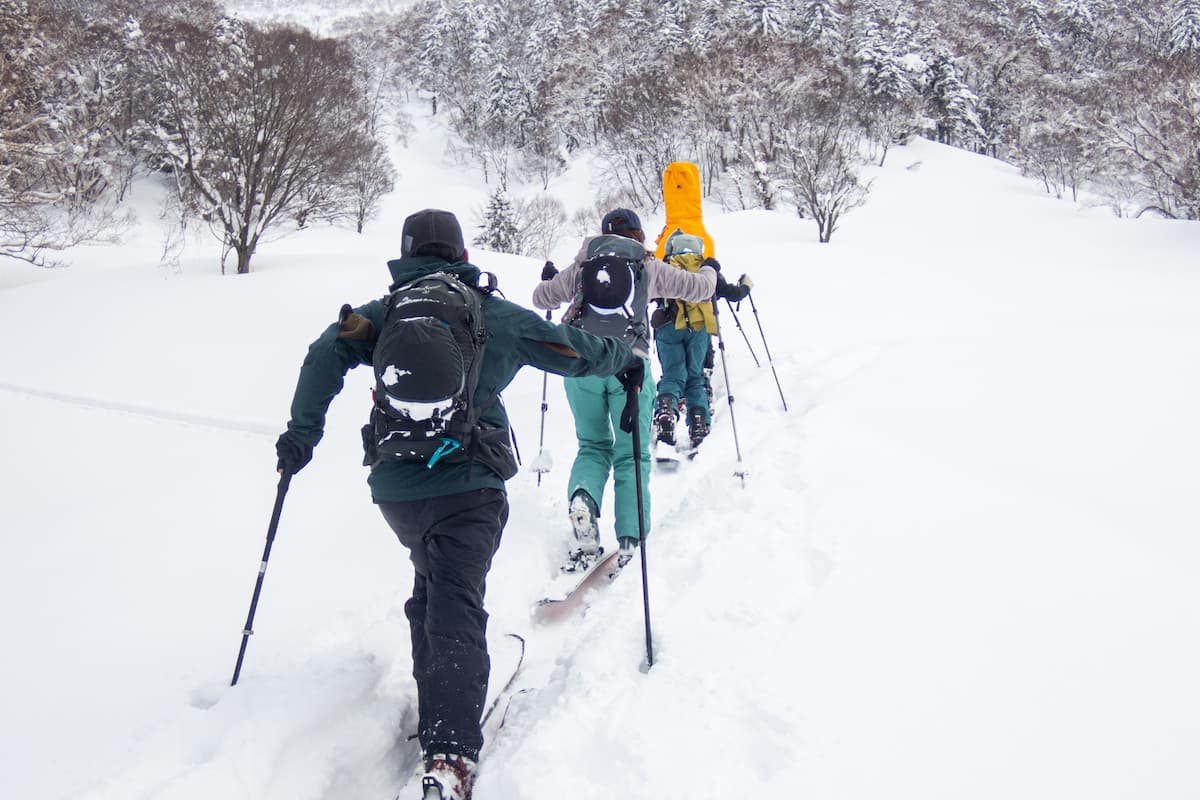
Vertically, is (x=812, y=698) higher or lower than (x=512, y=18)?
lower

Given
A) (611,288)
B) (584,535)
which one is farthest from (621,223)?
(584,535)

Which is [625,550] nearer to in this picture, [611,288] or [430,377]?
[611,288]

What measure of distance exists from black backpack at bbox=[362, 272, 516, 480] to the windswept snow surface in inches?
40.9

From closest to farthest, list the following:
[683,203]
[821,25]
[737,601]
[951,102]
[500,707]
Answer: [500,707] → [737,601] → [683,203] → [951,102] → [821,25]

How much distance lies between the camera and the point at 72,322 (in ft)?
33.4

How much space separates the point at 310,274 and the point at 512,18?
58.5m

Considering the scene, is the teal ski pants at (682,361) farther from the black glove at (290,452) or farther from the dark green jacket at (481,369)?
the black glove at (290,452)

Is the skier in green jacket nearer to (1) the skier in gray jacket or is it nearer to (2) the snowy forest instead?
(1) the skier in gray jacket

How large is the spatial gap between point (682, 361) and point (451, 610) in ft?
12.5

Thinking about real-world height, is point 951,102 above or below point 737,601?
above

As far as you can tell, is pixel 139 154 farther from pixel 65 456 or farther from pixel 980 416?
pixel 980 416

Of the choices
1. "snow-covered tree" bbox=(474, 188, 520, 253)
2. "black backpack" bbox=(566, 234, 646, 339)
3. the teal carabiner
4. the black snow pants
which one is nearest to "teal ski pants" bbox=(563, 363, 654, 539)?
"black backpack" bbox=(566, 234, 646, 339)

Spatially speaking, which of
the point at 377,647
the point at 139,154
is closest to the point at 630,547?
the point at 377,647

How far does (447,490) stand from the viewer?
81.7 inches
